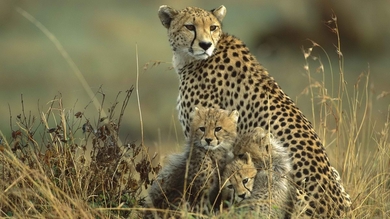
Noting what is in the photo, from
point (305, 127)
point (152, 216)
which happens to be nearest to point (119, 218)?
point (152, 216)

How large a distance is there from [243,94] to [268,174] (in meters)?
0.88

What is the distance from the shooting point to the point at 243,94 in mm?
5246

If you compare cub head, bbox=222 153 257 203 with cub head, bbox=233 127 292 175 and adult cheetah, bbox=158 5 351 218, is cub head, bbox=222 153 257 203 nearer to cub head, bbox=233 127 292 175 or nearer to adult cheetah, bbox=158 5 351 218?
cub head, bbox=233 127 292 175

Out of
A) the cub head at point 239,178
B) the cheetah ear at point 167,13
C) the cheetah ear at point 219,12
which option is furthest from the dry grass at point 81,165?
the cheetah ear at point 219,12

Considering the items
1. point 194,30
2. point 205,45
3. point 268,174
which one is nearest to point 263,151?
point 268,174

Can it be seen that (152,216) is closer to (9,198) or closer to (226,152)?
(226,152)

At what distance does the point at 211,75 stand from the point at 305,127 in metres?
0.80

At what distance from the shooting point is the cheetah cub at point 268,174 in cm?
448

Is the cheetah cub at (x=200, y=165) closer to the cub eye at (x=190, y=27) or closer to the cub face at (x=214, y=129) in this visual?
the cub face at (x=214, y=129)

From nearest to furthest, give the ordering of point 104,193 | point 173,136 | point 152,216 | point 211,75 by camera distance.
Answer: point 152,216
point 104,193
point 211,75
point 173,136

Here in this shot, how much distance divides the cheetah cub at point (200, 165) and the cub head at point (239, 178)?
0.07 metres

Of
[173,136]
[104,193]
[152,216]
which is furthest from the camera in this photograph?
[173,136]

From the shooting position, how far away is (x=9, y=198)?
4852mm

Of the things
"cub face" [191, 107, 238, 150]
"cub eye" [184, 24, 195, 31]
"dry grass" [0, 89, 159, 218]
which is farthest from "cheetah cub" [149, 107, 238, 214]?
"cub eye" [184, 24, 195, 31]
